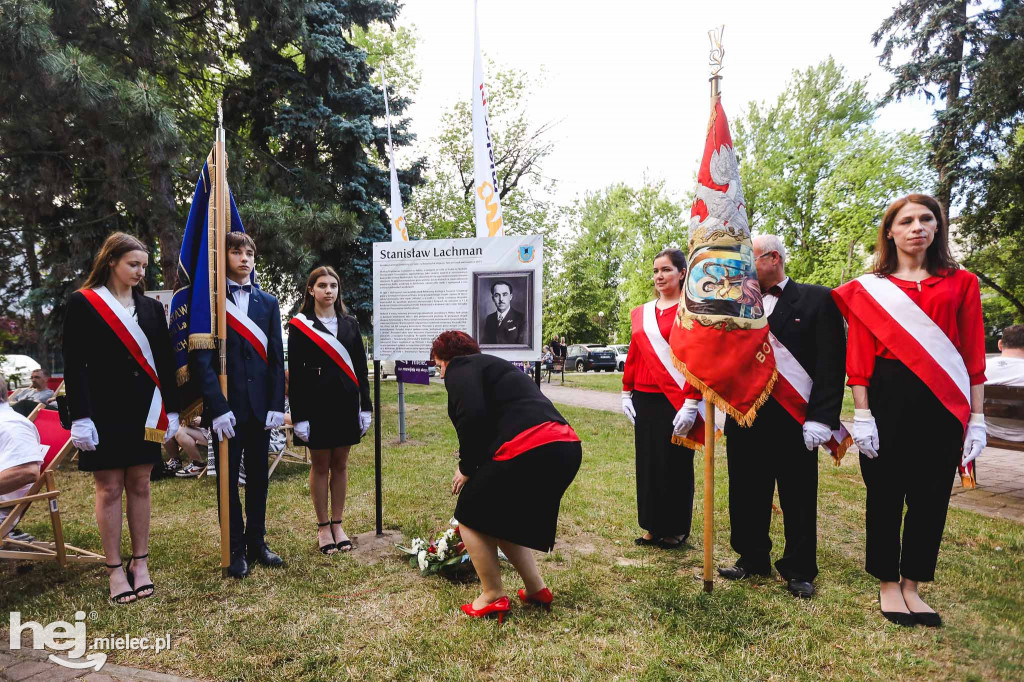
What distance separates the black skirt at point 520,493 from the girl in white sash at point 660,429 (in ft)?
4.50

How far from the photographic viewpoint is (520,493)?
2879mm

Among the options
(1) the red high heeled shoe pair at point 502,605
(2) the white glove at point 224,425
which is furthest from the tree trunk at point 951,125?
(2) the white glove at point 224,425

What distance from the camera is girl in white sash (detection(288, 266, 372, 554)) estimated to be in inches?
158

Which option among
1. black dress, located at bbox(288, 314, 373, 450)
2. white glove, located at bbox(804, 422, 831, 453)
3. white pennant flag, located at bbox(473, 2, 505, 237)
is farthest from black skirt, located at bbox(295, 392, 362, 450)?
white glove, located at bbox(804, 422, 831, 453)

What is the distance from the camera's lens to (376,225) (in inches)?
421

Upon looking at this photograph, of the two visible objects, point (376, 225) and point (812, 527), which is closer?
point (812, 527)

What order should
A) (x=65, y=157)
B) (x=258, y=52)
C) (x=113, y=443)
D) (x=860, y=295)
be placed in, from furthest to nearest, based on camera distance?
(x=258, y=52)
(x=65, y=157)
(x=113, y=443)
(x=860, y=295)

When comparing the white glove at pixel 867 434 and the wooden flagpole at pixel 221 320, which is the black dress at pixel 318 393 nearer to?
the wooden flagpole at pixel 221 320

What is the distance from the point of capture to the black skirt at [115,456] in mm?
3248

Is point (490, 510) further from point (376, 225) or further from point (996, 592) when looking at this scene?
point (376, 225)

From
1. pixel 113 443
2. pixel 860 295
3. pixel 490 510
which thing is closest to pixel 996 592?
pixel 860 295

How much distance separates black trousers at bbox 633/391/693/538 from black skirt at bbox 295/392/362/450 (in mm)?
2061

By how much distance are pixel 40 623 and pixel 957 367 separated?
4971 millimetres

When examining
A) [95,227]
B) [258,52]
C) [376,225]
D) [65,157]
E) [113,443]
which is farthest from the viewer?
[376,225]
